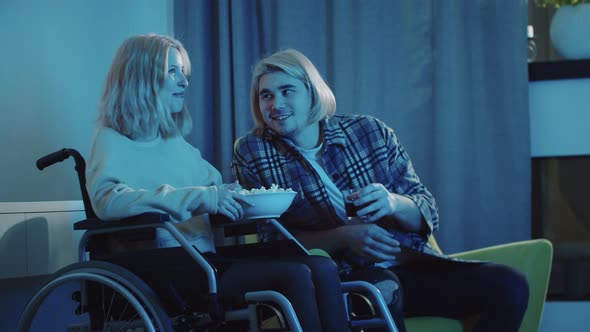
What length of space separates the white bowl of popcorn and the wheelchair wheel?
→ 0.31 m

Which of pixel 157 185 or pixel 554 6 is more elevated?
pixel 554 6

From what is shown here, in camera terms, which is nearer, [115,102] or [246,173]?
[115,102]

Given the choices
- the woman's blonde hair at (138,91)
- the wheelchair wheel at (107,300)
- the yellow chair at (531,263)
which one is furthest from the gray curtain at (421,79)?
the wheelchair wheel at (107,300)

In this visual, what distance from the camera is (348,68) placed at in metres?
3.23

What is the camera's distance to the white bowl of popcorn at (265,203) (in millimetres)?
1877

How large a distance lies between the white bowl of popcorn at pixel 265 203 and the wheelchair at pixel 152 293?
106 mm

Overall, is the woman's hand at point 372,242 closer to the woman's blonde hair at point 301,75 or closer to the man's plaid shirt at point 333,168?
the man's plaid shirt at point 333,168

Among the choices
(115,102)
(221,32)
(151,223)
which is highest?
(221,32)

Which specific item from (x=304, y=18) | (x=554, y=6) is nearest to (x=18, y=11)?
(x=304, y=18)

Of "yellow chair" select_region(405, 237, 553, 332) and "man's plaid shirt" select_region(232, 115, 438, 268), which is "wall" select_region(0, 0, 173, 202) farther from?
"yellow chair" select_region(405, 237, 553, 332)

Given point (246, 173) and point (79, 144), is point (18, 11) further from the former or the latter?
point (246, 173)

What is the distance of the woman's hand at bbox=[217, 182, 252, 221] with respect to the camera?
6.07 ft

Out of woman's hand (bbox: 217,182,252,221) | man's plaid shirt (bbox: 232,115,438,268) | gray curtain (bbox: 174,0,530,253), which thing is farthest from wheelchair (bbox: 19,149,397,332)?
gray curtain (bbox: 174,0,530,253)

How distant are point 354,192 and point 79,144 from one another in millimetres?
1191
